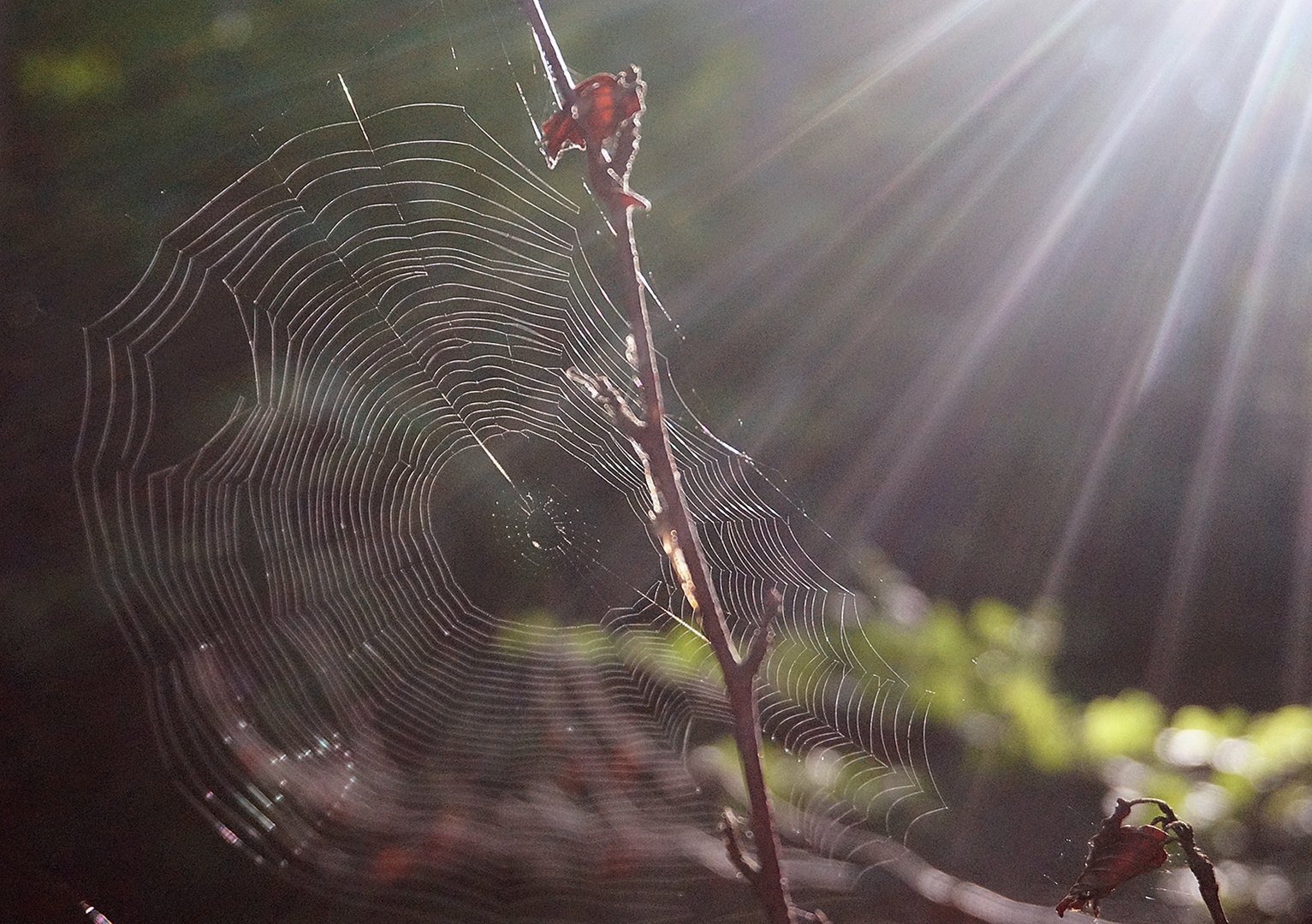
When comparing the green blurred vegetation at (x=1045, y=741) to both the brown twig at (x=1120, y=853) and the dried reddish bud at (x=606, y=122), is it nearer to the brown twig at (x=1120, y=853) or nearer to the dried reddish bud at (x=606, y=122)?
the brown twig at (x=1120, y=853)

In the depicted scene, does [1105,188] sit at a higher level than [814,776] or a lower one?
higher

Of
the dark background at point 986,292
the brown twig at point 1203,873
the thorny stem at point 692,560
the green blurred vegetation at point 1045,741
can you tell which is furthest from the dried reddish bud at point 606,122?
the dark background at point 986,292

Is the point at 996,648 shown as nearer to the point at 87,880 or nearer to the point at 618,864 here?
the point at 618,864

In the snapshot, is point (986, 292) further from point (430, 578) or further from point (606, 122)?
point (606, 122)

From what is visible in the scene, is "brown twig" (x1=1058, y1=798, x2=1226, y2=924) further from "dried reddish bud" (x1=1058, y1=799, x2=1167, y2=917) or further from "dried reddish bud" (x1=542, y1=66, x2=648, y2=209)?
"dried reddish bud" (x1=542, y1=66, x2=648, y2=209)

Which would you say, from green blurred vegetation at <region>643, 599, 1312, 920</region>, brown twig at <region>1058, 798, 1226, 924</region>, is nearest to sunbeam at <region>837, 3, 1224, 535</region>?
green blurred vegetation at <region>643, 599, 1312, 920</region>

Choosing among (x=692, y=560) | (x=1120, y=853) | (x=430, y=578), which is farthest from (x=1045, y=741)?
(x=692, y=560)

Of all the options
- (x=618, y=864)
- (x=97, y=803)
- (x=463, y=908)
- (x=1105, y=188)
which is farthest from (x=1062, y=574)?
(x=97, y=803)
